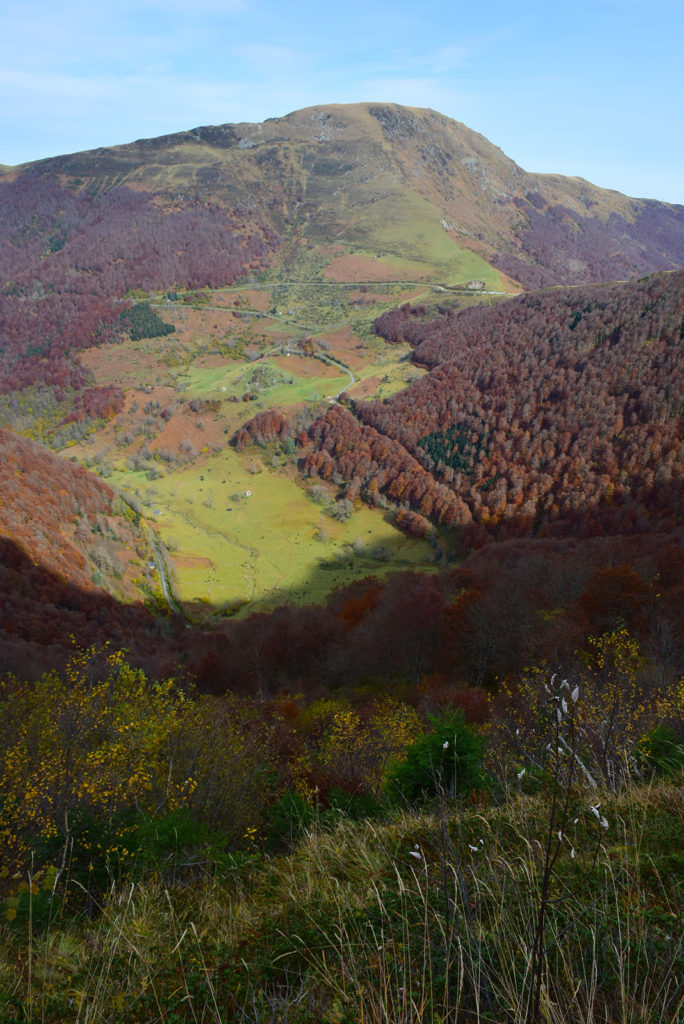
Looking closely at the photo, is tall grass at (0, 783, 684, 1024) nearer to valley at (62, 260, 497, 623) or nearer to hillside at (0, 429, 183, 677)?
hillside at (0, 429, 183, 677)

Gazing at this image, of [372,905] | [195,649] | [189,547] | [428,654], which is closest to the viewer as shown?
[372,905]

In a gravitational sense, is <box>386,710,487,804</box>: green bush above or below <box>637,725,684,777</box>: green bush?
below

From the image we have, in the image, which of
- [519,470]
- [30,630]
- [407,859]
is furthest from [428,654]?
[519,470]

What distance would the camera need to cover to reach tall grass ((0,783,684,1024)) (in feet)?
10.3

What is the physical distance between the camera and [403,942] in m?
3.79

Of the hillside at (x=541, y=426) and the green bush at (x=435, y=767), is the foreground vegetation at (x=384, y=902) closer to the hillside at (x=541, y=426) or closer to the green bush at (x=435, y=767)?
the green bush at (x=435, y=767)

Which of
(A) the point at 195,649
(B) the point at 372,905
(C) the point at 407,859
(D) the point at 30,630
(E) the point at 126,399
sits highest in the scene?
(E) the point at 126,399

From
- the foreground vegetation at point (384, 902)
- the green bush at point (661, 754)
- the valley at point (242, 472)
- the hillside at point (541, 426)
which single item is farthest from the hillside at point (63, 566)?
the hillside at point (541, 426)

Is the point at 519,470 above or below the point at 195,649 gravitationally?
above

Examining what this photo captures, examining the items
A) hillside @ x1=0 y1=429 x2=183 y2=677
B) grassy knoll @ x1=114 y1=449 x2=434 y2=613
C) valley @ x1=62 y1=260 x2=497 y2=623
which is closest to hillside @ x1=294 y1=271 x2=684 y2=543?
valley @ x1=62 y1=260 x2=497 y2=623

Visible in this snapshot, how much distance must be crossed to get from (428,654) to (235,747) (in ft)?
92.6

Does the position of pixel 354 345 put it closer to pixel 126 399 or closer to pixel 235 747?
pixel 126 399

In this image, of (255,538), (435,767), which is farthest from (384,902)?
(255,538)

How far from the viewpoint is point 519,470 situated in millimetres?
109000
